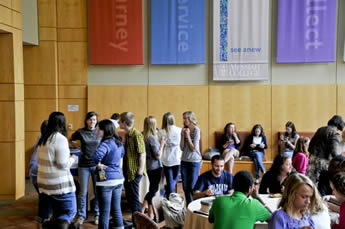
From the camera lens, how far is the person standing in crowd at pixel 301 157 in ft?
16.8

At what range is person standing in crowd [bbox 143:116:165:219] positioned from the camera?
5.50 m

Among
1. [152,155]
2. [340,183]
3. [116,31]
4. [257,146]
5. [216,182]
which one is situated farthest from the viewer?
[116,31]

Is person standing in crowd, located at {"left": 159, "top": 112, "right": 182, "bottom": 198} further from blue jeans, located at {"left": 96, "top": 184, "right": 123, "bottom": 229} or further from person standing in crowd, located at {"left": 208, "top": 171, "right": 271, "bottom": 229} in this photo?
person standing in crowd, located at {"left": 208, "top": 171, "right": 271, "bottom": 229}

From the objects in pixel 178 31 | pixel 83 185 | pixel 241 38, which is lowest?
pixel 83 185

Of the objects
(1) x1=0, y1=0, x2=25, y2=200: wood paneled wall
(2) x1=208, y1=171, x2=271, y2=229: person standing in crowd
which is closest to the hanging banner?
(1) x1=0, y1=0, x2=25, y2=200: wood paneled wall

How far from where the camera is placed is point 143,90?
9.41 metres

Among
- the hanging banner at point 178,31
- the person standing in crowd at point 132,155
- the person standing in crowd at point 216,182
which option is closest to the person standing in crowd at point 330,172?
the person standing in crowd at point 216,182

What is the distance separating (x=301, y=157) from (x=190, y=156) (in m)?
1.70

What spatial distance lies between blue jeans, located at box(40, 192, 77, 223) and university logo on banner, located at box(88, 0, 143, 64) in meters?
5.63

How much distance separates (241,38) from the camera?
29.8 ft

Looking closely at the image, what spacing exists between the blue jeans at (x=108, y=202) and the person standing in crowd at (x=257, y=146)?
435 cm

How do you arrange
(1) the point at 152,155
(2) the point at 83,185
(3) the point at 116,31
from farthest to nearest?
(3) the point at 116,31 → (2) the point at 83,185 → (1) the point at 152,155

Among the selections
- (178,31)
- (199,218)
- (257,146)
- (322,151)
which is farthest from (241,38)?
(199,218)

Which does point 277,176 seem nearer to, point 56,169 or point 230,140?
point 56,169
